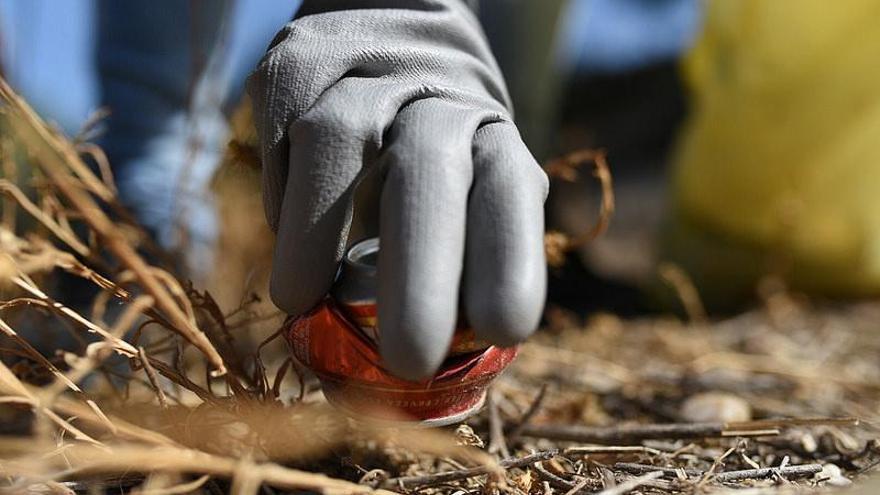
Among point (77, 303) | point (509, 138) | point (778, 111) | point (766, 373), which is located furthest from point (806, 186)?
point (77, 303)

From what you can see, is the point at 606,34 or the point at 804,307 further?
the point at 606,34

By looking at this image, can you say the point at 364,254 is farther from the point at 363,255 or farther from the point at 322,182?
the point at 322,182

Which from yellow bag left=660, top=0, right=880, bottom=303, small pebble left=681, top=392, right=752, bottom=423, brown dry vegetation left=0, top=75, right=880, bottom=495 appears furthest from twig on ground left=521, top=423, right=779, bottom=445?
yellow bag left=660, top=0, right=880, bottom=303

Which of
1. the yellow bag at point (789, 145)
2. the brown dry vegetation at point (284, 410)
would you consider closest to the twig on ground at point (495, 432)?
the brown dry vegetation at point (284, 410)

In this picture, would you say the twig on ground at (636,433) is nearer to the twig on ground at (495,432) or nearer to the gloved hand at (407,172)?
the twig on ground at (495,432)

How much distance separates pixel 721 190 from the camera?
5.89 feet

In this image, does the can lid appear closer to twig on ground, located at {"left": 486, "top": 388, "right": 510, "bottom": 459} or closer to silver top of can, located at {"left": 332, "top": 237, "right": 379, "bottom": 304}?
silver top of can, located at {"left": 332, "top": 237, "right": 379, "bottom": 304}

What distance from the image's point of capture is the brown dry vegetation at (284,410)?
0.71 m

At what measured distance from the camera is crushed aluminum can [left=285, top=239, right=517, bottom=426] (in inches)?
30.0

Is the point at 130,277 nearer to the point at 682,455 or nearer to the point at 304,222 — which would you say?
the point at 304,222

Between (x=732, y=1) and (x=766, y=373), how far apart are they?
0.72 meters

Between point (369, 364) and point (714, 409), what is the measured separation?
0.55 m

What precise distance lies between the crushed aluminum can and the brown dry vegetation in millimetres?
32

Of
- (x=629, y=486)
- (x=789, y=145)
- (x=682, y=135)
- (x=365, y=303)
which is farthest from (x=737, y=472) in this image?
(x=682, y=135)
